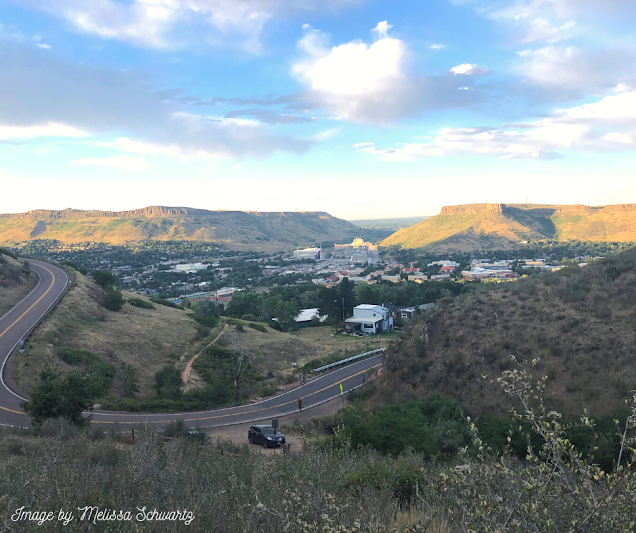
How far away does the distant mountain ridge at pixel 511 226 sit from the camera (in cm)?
14500

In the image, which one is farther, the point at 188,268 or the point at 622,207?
the point at 622,207

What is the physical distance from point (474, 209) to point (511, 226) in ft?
89.2

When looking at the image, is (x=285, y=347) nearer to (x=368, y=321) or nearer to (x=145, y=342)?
(x=145, y=342)

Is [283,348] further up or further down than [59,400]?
further down

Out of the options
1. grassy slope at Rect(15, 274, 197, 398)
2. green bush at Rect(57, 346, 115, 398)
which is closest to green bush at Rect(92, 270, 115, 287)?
grassy slope at Rect(15, 274, 197, 398)

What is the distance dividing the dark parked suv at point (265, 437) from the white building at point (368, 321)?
100 ft

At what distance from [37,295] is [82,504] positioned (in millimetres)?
38087

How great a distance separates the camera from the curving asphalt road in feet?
57.9

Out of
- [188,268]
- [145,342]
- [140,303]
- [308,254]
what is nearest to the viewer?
[145,342]

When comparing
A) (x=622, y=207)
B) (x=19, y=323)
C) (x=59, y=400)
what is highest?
(x=622, y=207)

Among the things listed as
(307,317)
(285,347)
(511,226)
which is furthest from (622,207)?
(285,347)

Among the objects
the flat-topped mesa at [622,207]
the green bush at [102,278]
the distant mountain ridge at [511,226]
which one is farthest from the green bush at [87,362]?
the flat-topped mesa at [622,207]

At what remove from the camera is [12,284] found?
37219 mm

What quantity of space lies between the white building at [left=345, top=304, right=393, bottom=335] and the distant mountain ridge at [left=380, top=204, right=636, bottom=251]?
344ft
